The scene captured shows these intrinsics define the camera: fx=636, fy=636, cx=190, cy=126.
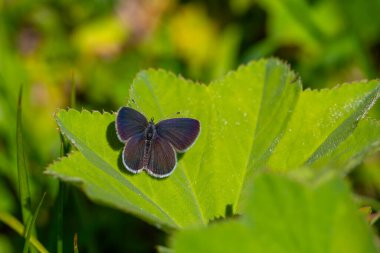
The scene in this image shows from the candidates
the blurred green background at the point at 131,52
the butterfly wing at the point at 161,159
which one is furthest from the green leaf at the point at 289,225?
the blurred green background at the point at 131,52

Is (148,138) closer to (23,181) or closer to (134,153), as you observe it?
(134,153)

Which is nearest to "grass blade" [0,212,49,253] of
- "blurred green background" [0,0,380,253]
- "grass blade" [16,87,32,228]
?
"grass blade" [16,87,32,228]

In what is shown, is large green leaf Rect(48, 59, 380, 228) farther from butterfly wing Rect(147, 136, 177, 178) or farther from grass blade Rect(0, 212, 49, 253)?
grass blade Rect(0, 212, 49, 253)

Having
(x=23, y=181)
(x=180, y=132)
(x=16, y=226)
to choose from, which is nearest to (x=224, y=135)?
(x=180, y=132)

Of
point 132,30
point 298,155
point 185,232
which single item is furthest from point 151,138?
point 132,30

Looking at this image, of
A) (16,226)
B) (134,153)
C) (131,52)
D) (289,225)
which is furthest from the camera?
(131,52)

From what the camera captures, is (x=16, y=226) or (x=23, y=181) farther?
(x=16, y=226)
